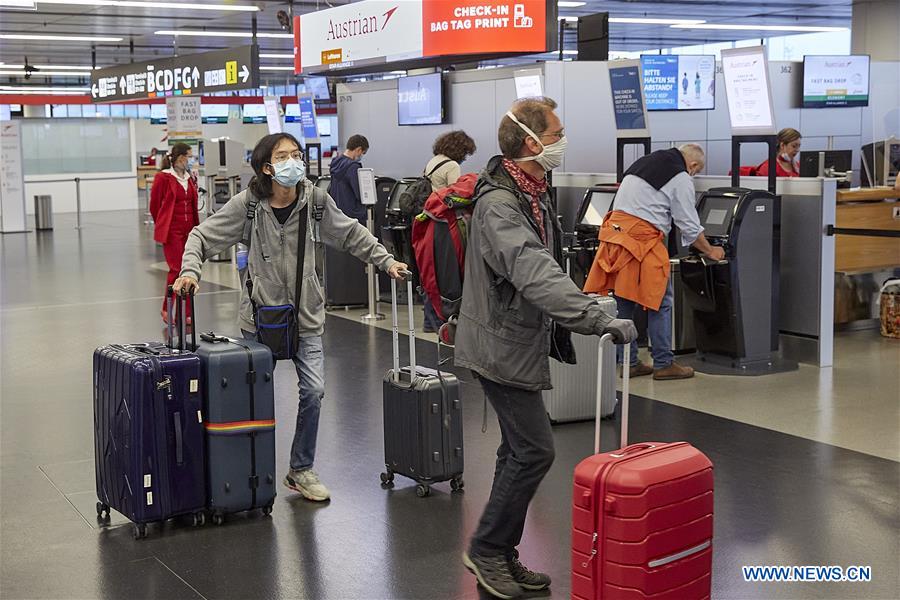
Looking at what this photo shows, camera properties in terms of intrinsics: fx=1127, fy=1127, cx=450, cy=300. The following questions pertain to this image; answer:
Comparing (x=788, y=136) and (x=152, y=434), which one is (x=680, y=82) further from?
(x=152, y=434)

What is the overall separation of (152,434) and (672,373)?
386cm

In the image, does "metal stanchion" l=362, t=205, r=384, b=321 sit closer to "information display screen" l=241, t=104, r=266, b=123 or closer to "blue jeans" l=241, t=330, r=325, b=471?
"blue jeans" l=241, t=330, r=325, b=471

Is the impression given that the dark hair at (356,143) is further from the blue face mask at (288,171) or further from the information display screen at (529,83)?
the blue face mask at (288,171)

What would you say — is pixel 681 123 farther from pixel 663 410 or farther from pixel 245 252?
→ pixel 245 252

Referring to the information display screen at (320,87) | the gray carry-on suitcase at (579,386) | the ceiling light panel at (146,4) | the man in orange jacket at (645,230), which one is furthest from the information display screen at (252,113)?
the gray carry-on suitcase at (579,386)

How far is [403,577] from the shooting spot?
→ 3816 millimetres

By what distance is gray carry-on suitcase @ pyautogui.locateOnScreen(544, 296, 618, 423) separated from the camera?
5930 mm

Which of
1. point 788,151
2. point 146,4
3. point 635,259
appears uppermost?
point 146,4

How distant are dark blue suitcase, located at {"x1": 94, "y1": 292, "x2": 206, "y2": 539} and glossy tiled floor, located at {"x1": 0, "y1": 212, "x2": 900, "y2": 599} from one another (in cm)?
14

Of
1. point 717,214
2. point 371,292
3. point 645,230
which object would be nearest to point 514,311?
point 645,230

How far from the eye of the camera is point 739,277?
7.31 metres

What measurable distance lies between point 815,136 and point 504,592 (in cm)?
1249

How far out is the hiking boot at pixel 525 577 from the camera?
3604mm

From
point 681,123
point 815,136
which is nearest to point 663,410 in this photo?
point 681,123
